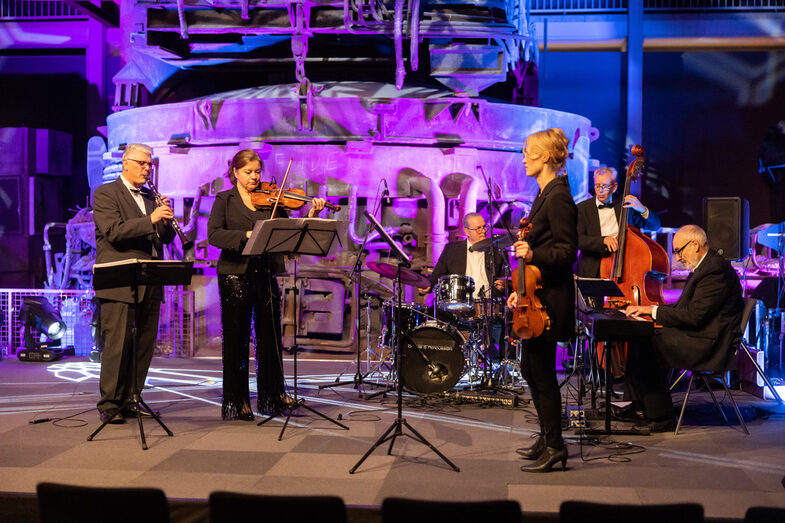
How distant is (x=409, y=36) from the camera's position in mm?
9422

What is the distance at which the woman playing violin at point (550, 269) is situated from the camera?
441cm

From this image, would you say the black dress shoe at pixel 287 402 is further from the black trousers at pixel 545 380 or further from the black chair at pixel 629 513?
the black chair at pixel 629 513

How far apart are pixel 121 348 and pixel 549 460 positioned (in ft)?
11.2

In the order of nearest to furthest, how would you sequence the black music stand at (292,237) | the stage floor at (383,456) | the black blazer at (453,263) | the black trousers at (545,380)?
1. the stage floor at (383,456)
2. the black trousers at (545,380)
3. the black music stand at (292,237)
4. the black blazer at (453,263)

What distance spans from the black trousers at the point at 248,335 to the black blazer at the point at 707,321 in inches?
119

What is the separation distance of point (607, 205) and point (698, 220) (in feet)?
19.0

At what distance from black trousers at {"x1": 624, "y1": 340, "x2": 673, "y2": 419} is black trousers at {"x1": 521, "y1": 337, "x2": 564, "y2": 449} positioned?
5.45 feet

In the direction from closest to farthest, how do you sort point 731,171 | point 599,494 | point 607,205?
1. point 599,494
2. point 607,205
3. point 731,171

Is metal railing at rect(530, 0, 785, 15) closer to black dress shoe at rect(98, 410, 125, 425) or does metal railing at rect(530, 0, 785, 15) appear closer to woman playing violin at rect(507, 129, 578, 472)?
woman playing violin at rect(507, 129, 578, 472)

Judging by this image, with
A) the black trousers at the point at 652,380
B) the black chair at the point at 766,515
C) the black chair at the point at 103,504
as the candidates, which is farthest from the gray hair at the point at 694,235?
the black chair at the point at 103,504

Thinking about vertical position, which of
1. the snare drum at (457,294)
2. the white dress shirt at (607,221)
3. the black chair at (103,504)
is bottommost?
the black chair at (103,504)

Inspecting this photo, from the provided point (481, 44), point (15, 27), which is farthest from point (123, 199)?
point (15, 27)

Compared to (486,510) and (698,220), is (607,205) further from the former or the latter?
(698,220)

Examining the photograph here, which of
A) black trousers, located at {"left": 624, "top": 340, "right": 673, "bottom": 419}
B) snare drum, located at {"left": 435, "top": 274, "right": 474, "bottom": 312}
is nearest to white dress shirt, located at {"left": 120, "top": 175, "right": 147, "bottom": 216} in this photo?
snare drum, located at {"left": 435, "top": 274, "right": 474, "bottom": 312}
